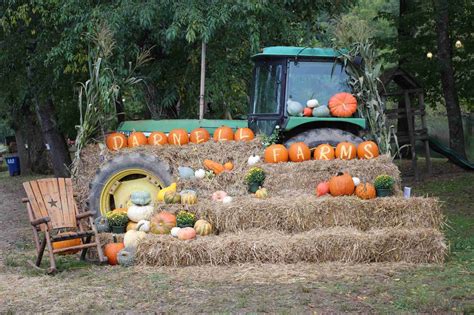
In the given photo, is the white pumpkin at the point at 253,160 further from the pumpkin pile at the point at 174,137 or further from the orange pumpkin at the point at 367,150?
the orange pumpkin at the point at 367,150

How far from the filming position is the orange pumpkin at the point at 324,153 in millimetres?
8773

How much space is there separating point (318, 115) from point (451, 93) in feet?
29.7

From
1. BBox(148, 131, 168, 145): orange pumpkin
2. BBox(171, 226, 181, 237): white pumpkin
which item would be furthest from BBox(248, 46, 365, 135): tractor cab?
BBox(171, 226, 181, 237): white pumpkin

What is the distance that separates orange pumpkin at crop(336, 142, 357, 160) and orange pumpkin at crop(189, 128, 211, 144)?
75.9 inches

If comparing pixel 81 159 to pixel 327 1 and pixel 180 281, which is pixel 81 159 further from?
pixel 327 1

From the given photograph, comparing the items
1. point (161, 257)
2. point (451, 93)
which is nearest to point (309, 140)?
point (161, 257)

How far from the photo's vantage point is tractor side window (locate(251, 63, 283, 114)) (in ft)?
31.1

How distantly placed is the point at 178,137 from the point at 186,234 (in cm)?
223

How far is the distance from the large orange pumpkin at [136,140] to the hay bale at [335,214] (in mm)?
2129

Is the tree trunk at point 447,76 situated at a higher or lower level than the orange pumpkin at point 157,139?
higher

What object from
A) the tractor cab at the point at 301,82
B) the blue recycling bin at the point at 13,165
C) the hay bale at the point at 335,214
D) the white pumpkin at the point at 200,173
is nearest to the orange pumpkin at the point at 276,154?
the tractor cab at the point at 301,82

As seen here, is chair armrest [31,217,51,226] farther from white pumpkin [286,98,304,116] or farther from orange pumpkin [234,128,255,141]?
white pumpkin [286,98,304,116]

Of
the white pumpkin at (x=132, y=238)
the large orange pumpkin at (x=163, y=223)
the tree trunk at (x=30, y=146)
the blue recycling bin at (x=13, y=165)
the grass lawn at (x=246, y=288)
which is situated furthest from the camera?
the blue recycling bin at (x=13, y=165)

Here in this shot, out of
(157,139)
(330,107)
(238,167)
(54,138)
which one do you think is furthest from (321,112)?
(54,138)
